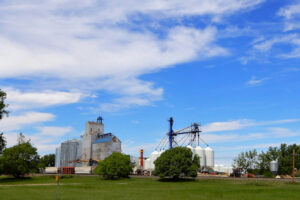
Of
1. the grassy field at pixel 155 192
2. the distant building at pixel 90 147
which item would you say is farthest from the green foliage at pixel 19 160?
the distant building at pixel 90 147

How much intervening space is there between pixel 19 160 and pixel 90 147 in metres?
63.0

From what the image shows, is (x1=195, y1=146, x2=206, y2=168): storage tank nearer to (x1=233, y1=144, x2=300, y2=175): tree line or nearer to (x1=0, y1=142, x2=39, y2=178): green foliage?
(x1=233, y1=144, x2=300, y2=175): tree line

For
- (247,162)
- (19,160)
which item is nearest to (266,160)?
(247,162)

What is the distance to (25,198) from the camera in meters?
35.8

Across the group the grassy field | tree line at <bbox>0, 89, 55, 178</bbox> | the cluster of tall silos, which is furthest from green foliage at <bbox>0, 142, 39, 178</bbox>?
the cluster of tall silos

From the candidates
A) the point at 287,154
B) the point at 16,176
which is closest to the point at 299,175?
the point at 287,154

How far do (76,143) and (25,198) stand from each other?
410ft

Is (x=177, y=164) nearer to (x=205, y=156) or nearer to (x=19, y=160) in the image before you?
(x=19, y=160)

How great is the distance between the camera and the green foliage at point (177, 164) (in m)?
73.4

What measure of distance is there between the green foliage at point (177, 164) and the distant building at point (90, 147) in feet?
199

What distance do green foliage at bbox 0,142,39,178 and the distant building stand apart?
154ft

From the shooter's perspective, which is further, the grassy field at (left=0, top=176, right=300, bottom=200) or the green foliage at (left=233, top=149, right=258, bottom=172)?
the green foliage at (left=233, top=149, right=258, bottom=172)

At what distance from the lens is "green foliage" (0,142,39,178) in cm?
8119

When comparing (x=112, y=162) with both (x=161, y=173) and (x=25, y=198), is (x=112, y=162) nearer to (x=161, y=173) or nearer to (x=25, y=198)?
(x=161, y=173)
